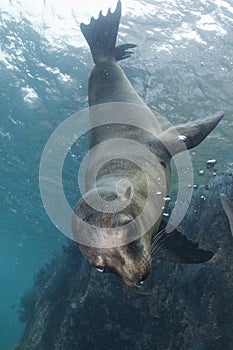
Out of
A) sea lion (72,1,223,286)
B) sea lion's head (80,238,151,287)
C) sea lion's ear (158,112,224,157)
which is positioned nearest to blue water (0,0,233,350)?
sea lion (72,1,223,286)

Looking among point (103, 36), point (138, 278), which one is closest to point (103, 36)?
point (103, 36)

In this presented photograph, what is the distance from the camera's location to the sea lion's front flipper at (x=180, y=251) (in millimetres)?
3689

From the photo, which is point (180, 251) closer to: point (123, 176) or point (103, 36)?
point (123, 176)

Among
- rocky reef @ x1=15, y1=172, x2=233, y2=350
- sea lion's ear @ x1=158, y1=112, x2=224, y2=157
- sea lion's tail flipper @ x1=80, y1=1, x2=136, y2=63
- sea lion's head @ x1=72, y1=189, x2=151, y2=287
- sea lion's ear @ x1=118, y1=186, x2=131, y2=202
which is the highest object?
sea lion's ear @ x1=118, y1=186, x2=131, y2=202

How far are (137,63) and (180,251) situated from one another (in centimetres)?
860

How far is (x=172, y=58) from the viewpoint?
425 inches

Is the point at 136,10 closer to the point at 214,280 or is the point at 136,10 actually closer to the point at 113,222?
the point at 214,280

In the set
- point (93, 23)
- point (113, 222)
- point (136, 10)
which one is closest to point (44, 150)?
point (136, 10)

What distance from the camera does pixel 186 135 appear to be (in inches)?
173

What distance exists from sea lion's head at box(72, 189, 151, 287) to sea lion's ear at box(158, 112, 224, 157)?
2115 millimetres

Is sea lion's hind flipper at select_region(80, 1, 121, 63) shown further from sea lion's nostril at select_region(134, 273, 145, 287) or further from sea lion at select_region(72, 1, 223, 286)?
sea lion's nostril at select_region(134, 273, 145, 287)

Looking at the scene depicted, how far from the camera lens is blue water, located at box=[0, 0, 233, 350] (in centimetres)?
979

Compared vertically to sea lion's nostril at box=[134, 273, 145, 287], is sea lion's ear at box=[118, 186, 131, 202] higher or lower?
higher

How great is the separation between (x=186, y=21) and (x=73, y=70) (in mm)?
4239
